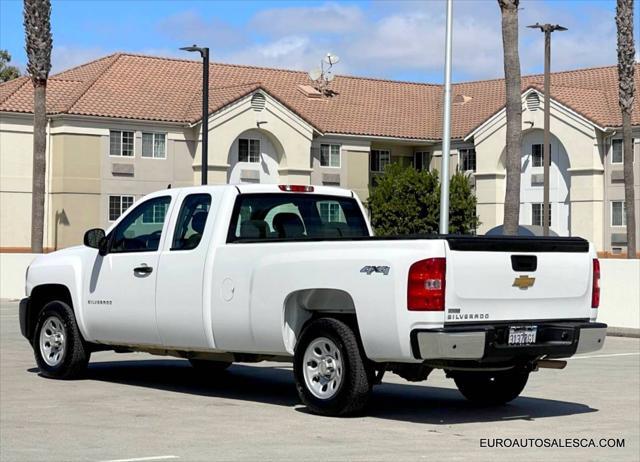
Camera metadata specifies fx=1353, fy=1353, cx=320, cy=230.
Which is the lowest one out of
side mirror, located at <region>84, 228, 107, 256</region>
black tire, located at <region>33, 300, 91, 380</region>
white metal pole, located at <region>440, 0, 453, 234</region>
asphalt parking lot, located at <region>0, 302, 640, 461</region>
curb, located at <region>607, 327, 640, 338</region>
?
asphalt parking lot, located at <region>0, 302, 640, 461</region>

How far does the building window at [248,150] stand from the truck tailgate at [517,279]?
5656 cm

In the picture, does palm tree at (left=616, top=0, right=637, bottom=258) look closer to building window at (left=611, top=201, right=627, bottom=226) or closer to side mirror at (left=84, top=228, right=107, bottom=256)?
building window at (left=611, top=201, right=627, bottom=226)

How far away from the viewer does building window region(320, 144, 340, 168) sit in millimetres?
71938

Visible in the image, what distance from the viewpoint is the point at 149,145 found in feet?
217

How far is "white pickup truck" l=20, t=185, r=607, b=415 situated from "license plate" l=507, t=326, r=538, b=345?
0.04 feet

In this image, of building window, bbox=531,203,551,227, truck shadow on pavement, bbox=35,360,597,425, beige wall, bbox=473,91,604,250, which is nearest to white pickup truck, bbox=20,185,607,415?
truck shadow on pavement, bbox=35,360,597,425

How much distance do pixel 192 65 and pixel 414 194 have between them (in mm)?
14289

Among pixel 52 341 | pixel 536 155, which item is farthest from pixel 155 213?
pixel 536 155

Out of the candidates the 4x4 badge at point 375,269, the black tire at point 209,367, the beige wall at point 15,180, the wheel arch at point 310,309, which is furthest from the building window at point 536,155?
the 4x4 badge at point 375,269

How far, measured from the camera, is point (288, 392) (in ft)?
46.8

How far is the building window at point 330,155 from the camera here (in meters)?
71.9

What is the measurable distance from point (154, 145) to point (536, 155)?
64.9 ft

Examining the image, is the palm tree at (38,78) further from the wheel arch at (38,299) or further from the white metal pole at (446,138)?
the wheel arch at (38,299)

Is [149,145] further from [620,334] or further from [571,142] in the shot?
[620,334]
